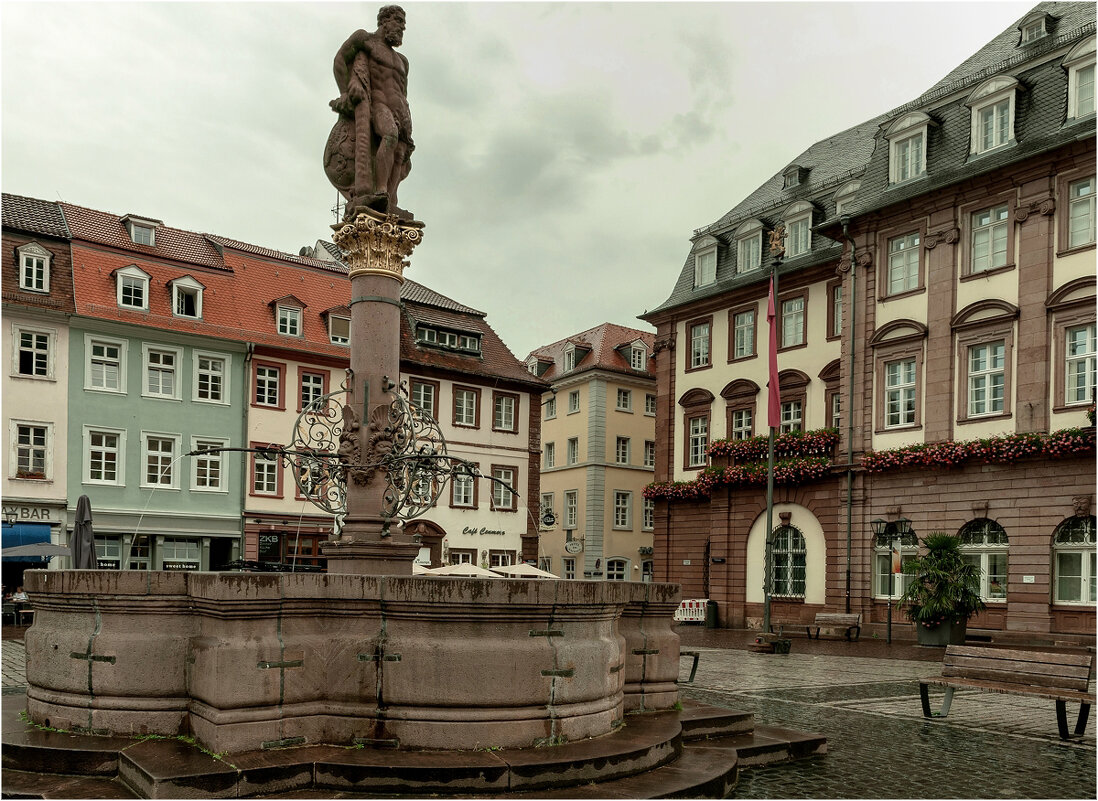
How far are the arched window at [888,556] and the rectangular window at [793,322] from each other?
7.28m

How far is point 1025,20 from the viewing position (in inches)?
1243

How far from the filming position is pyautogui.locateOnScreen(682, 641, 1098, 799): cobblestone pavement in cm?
793

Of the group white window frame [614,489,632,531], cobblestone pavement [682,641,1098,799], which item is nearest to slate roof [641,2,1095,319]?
white window frame [614,489,632,531]

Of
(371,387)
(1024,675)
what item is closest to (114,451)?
(371,387)

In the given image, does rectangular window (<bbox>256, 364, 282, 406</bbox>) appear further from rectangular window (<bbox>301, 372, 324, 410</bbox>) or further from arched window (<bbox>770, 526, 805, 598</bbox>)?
arched window (<bbox>770, 526, 805, 598</bbox>)

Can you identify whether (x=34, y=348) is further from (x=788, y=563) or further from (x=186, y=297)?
(x=788, y=563)

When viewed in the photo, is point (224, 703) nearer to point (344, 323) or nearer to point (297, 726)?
point (297, 726)

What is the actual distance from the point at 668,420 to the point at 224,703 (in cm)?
3415

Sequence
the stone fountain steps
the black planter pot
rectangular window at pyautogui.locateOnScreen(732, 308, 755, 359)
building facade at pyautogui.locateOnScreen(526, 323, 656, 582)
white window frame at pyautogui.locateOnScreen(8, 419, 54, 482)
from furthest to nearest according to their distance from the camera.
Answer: building facade at pyautogui.locateOnScreen(526, 323, 656, 582) < rectangular window at pyautogui.locateOnScreen(732, 308, 755, 359) < white window frame at pyautogui.locateOnScreen(8, 419, 54, 482) < the black planter pot < the stone fountain steps

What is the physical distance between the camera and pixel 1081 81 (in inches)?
1058

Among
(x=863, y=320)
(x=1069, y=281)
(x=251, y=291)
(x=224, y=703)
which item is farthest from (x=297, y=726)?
(x=251, y=291)

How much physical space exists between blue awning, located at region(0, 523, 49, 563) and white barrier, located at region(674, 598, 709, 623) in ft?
63.2

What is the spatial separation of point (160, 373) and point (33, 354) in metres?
3.87

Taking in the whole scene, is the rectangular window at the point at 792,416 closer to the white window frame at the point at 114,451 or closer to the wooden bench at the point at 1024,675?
the white window frame at the point at 114,451
